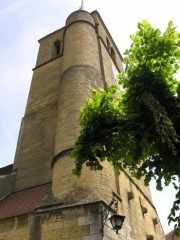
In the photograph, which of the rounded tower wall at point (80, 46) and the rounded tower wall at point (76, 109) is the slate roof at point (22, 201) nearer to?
the rounded tower wall at point (76, 109)

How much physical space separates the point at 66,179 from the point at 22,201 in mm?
1984

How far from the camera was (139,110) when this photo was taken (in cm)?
518

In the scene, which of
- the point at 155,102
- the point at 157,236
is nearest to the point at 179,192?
the point at 155,102

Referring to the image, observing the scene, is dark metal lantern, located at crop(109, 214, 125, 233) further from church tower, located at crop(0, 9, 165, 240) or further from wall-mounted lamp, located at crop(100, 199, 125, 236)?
church tower, located at crop(0, 9, 165, 240)

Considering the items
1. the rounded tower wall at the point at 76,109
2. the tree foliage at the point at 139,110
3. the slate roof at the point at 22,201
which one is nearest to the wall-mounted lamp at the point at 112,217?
the rounded tower wall at the point at 76,109

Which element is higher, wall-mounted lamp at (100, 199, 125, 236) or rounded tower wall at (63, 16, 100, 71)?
rounded tower wall at (63, 16, 100, 71)

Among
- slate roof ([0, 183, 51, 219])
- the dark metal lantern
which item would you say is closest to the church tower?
slate roof ([0, 183, 51, 219])

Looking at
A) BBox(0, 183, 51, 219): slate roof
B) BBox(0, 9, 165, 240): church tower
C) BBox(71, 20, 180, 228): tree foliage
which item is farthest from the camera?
BBox(0, 183, 51, 219): slate roof

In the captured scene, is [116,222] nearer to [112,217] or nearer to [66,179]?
[112,217]

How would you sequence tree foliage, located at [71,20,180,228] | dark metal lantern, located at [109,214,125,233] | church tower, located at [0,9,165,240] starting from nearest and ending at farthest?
tree foliage, located at [71,20,180,228] → dark metal lantern, located at [109,214,125,233] → church tower, located at [0,9,165,240]

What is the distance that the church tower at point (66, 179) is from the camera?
6.93 meters

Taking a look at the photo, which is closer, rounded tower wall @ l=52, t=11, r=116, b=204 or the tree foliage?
the tree foliage

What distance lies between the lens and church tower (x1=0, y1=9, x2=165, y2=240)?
693 centimetres

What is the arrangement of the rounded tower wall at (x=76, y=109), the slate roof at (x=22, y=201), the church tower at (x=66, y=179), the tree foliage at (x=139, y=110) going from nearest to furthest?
the tree foliage at (x=139, y=110) → the church tower at (x=66, y=179) → the rounded tower wall at (x=76, y=109) → the slate roof at (x=22, y=201)
